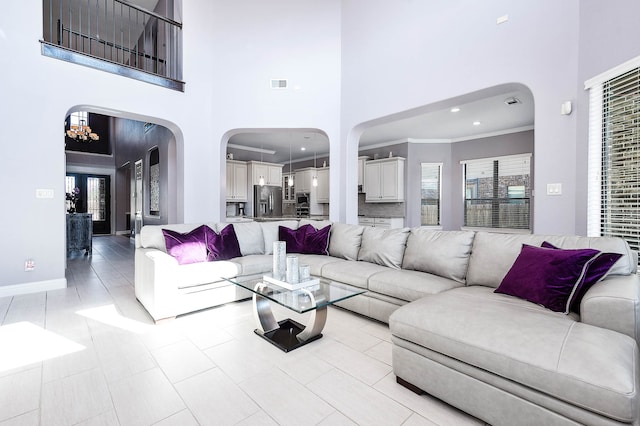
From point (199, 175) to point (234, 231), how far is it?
191cm

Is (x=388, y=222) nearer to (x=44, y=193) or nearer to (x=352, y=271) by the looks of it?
(x=352, y=271)

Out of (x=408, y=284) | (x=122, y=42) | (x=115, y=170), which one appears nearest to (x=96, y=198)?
(x=115, y=170)

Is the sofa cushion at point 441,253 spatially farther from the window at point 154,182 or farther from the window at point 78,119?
the window at point 78,119

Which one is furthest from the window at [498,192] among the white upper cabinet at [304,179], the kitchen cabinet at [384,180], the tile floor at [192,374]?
the tile floor at [192,374]

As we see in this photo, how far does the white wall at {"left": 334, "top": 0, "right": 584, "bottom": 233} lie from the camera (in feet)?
9.36

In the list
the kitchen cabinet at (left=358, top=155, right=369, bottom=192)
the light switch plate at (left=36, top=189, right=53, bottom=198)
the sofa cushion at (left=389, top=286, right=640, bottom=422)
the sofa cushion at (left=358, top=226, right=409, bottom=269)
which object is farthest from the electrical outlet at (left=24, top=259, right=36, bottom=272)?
the kitchen cabinet at (left=358, top=155, right=369, bottom=192)

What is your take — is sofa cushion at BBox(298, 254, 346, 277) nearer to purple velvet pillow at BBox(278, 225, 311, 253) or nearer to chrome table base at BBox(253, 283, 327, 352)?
purple velvet pillow at BBox(278, 225, 311, 253)

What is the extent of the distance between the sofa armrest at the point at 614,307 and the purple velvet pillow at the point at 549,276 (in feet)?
0.41

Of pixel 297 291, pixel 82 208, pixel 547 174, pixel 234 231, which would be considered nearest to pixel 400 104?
pixel 547 174

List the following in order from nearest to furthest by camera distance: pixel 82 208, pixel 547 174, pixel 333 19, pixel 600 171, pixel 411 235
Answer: pixel 600 171 < pixel 547 174 < pixel 411 235 < pixel 333 19 < pixel 82 208

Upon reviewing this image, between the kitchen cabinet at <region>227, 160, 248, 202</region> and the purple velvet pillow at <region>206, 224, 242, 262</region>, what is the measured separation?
14.7 feet

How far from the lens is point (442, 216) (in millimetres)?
7520

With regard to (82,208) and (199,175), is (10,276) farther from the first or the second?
(82,208)

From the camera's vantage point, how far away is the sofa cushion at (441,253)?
2684 mm
